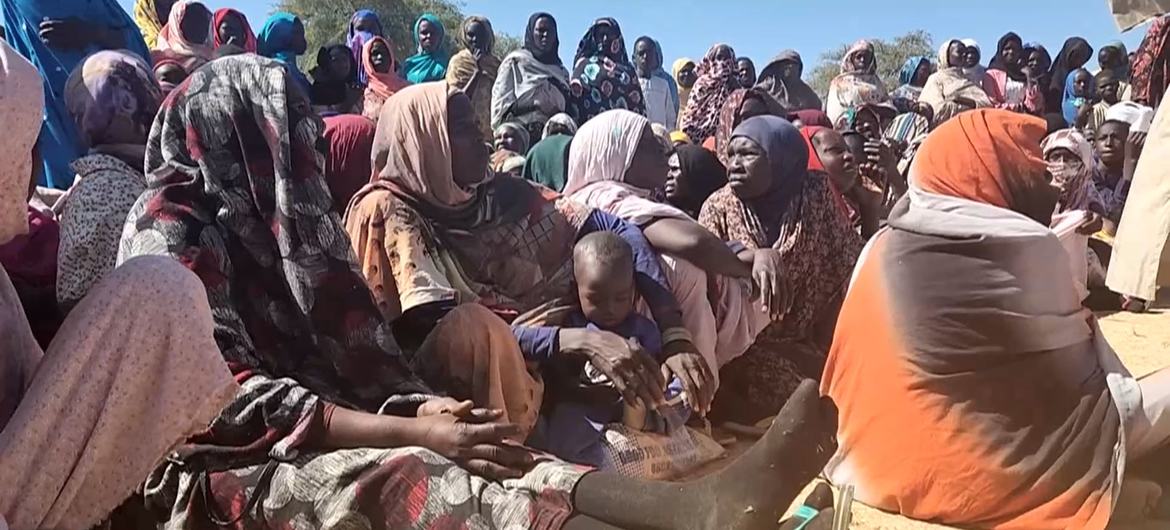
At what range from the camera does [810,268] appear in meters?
4.72

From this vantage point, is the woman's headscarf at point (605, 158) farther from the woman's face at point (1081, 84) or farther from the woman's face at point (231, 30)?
the woman's face at point (1081, 84)

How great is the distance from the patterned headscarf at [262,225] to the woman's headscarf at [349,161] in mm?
1538

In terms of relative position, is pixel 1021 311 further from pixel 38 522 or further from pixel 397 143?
pixel 38 522

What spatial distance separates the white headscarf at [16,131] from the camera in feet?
5.55

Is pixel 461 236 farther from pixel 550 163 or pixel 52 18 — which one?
pixel 52 18

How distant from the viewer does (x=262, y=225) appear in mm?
2531

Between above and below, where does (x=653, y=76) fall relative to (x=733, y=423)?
above

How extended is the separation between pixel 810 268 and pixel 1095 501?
1775 mm

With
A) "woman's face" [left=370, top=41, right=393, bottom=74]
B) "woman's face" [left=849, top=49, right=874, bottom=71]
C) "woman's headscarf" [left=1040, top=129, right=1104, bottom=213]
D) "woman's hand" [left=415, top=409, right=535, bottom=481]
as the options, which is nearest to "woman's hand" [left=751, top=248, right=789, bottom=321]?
"woman's hand" [left=415, top=409, right=535, bottom=481]

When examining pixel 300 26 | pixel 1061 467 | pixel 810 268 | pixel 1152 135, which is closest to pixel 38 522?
pixel 1061 467

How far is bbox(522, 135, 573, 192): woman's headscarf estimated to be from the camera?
5609mm

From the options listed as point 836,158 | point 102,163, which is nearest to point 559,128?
point 836,158

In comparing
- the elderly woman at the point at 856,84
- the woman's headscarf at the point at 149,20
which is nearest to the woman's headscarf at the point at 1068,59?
the elderly woman at the point at 856,84

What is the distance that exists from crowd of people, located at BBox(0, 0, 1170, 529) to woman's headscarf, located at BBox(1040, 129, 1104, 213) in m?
0.78
